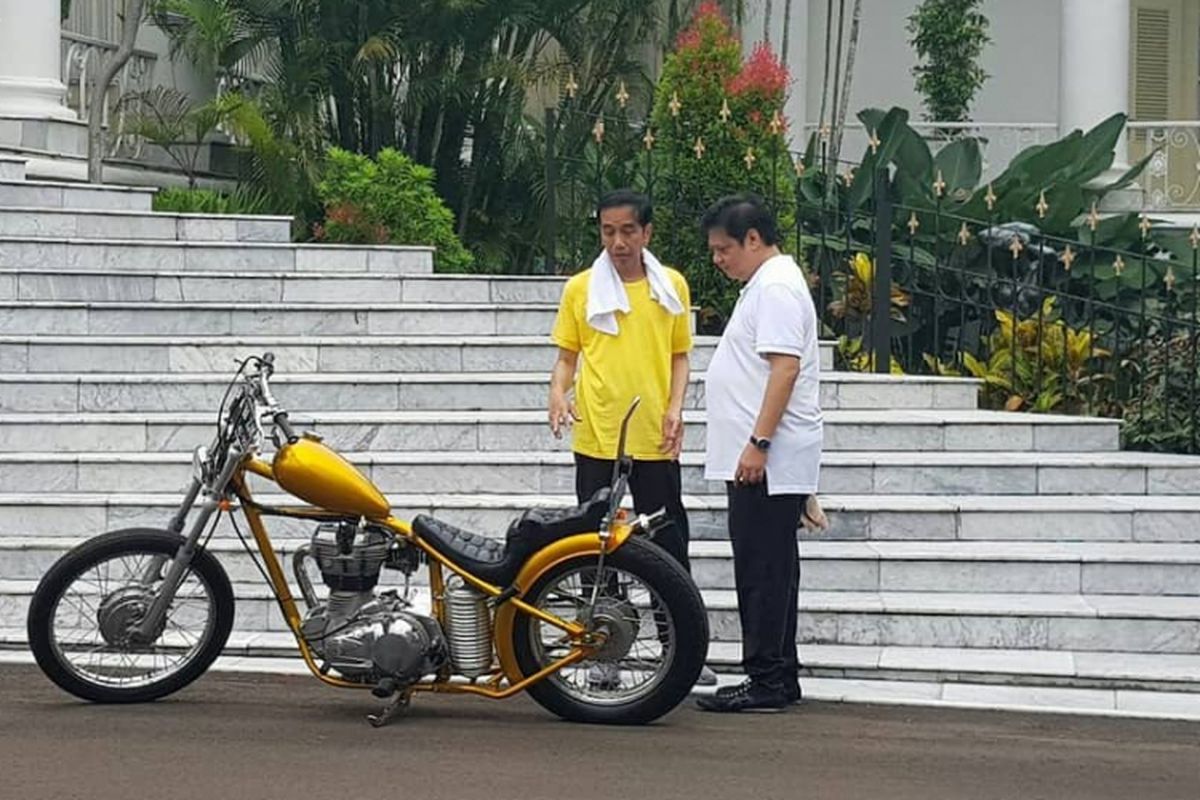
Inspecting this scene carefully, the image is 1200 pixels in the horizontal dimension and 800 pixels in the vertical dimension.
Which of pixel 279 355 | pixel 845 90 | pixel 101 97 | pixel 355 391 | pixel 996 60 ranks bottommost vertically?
pixel 355 391

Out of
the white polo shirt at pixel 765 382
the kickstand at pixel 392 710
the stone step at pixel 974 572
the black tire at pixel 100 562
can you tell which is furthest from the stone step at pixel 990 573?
the black tire at pixel 100 562

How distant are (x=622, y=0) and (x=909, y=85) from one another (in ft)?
17.3

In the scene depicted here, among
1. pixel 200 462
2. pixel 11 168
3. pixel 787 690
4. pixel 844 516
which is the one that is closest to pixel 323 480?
pixel 200 462

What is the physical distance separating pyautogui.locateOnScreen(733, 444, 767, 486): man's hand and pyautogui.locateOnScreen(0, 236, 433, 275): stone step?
17.7ft

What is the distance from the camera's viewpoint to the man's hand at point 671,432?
808cm

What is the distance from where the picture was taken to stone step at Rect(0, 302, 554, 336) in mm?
11914

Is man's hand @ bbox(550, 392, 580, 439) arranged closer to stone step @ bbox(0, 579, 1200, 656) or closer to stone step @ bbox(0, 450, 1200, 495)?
stone step @ bbox(0, 579, 1200, 656)

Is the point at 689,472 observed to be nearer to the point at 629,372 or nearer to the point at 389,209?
the point at 629,372

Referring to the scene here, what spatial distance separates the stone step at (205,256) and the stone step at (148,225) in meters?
0.30

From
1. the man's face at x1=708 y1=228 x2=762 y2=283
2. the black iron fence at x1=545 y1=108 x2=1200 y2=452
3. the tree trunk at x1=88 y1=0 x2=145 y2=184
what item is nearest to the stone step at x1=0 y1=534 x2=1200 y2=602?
the man's face at x1=708 y1=228 x2=762 y2=283

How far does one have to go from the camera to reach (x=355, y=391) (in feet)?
36.5

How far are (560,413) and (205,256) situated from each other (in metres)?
5.33

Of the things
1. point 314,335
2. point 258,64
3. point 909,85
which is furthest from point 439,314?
point 909,85

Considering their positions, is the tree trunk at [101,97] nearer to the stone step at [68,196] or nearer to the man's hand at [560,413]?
the stone step at [68,196]
